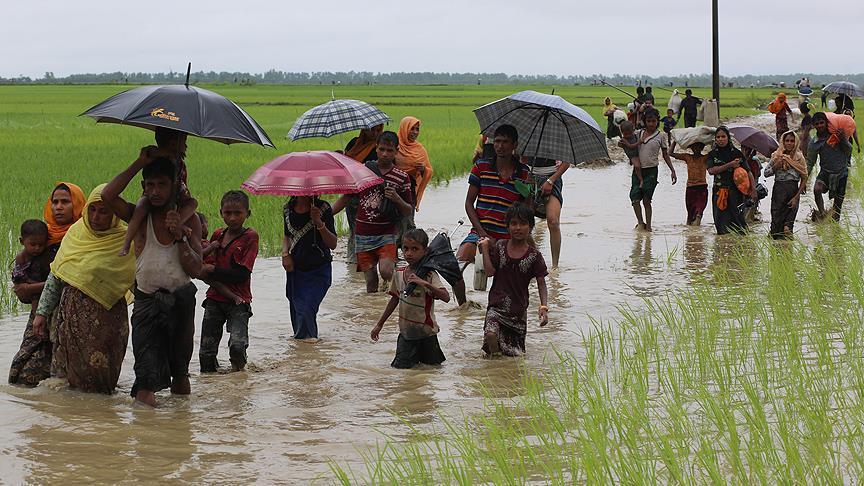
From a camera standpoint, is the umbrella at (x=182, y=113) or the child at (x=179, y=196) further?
the child at (x=179, y=196)

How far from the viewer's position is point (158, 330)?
5.57m

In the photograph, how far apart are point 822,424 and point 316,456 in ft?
6.51

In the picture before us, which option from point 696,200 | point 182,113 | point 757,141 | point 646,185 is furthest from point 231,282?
point 696,200

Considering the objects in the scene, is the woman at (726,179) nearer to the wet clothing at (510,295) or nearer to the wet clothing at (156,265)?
the wet clothing at (510,295)

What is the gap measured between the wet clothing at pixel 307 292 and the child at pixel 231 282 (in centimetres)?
74

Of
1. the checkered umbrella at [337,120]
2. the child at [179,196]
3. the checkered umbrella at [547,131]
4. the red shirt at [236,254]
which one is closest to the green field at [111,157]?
the checkered umbrella at [337,120]

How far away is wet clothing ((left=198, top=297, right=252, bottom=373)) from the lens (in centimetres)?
636

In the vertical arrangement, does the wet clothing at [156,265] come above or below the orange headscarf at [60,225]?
below

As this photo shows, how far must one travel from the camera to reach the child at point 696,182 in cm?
1214

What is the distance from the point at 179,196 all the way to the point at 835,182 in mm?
9375

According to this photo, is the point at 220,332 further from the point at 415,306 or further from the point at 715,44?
the point at 715,44

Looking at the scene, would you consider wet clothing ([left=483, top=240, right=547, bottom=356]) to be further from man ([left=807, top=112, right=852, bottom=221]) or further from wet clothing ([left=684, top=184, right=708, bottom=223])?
man ([left=807, top=112, right=852, bottom=221])

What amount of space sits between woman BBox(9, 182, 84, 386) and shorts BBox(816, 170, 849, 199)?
9.37 m

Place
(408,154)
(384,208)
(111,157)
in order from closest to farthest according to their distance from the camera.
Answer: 1. (384,208)
2. (408,154)
3. (111,157)
